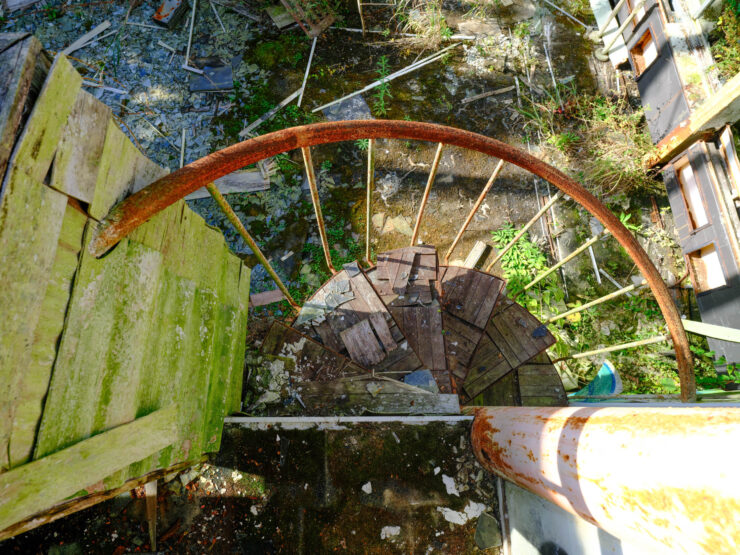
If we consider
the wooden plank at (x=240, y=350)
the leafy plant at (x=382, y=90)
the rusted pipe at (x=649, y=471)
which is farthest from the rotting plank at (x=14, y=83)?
the leafy plant at (x=382, y=90)

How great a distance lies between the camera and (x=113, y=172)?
1.45 meters

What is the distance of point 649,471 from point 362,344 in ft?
8.01

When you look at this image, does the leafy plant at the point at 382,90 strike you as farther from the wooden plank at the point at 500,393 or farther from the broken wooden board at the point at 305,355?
the wooden plank at the point at 500,393

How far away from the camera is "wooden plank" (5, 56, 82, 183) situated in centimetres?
105

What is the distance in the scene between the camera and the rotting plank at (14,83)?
101 cm

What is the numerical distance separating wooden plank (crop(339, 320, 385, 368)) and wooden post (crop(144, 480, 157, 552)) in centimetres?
160

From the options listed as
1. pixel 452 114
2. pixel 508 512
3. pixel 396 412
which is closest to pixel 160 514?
pixel 396 412

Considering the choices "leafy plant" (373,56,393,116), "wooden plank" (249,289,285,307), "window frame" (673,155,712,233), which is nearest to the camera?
"window frame" (673,155,712,233)

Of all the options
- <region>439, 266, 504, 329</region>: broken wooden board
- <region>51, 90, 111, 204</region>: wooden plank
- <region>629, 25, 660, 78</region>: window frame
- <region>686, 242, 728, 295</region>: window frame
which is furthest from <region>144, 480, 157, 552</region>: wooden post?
<region>629, 25, 660, 78</region>: window frame

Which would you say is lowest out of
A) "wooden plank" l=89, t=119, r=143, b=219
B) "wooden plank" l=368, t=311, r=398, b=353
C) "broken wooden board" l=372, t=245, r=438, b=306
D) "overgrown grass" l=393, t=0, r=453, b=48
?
"wooden plank" l=368, t=311, r=398, b=353

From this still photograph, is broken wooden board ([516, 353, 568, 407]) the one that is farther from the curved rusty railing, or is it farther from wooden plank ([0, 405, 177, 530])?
wooden plank ([0, 405, 177, 530])

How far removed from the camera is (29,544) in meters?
2.41

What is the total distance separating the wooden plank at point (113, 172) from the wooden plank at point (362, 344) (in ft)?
6.97

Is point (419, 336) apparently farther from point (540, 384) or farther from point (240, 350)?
point (240, 350)
